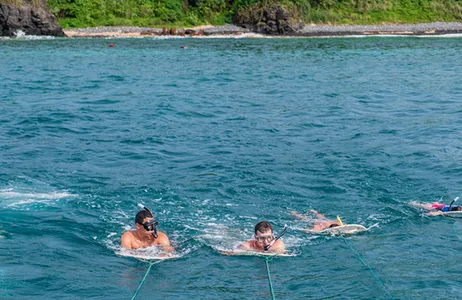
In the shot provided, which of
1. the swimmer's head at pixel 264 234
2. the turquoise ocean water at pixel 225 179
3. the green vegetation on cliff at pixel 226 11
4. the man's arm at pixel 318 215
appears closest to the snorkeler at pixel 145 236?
the turquoise ocean water at pixel 225 179

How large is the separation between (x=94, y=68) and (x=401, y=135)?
2243 centimetres

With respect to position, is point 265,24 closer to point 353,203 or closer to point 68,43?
point 68,43

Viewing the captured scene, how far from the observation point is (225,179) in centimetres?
1614

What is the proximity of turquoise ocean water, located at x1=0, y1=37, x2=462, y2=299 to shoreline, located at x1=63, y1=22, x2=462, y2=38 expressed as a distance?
3162cm

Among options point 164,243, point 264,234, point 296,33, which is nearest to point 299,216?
point 264,234

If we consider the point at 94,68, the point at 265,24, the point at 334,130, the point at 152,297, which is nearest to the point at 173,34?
Result: the point at 265,24

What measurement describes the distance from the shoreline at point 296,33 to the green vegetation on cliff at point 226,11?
1829mm

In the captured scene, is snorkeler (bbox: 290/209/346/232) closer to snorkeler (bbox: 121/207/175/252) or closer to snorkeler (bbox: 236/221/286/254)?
snorkeler (bbox: 236/221/286/254)

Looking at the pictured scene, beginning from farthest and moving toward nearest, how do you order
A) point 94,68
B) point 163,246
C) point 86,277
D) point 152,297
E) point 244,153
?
1. point 94,68
2. point 244,153
3. point 163,246
4. point 86,277
5. point 152,297

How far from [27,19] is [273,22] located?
76.7 ft

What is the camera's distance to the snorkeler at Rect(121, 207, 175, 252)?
11.4 m

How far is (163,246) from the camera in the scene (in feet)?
38.7

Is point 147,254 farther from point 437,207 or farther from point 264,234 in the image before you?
point 437,207

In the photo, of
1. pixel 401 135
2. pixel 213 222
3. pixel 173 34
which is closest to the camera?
pixel 213 222
